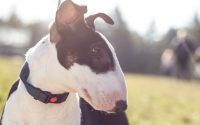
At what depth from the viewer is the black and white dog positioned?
412 cm

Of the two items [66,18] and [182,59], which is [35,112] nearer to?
[66,18]

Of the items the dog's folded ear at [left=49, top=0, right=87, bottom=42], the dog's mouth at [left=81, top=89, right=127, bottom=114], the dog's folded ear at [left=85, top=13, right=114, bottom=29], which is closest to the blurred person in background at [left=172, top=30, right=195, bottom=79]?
the dog's folded ear at [left=85, top=13, right=114, bottom=29]

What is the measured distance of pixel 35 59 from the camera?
4594mm

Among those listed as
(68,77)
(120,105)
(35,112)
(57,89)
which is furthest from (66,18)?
(35,112)

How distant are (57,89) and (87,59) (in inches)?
19.5

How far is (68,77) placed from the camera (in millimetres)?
4281

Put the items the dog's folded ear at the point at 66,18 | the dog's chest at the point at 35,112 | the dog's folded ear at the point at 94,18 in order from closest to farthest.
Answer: the dog's folded ear at the point at 66,18 < the dog's folded ear at the point at 94,18 < the dog's chest at the point at 35,112

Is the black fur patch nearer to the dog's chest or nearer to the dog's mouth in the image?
the dog's mouth

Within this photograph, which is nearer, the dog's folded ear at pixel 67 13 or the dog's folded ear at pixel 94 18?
the dog's folded ear at pixel 67 13

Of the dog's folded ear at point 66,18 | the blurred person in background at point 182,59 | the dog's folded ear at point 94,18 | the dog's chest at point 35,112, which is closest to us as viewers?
the dog's folded ear at point 66,18

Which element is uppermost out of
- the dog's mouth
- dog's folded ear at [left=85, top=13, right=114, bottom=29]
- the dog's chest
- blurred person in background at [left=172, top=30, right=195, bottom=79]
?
dog's folded ear at [left=85, top=13, right=114, bottom=29]

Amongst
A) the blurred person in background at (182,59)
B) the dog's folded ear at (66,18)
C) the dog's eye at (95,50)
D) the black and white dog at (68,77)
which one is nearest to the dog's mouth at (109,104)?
the black and white dog at (68,77)

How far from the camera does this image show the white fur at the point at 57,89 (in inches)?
161

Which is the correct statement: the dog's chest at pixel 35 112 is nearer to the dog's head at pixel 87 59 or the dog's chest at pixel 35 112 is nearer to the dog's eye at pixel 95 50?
the dog's head at pixel 87 59
